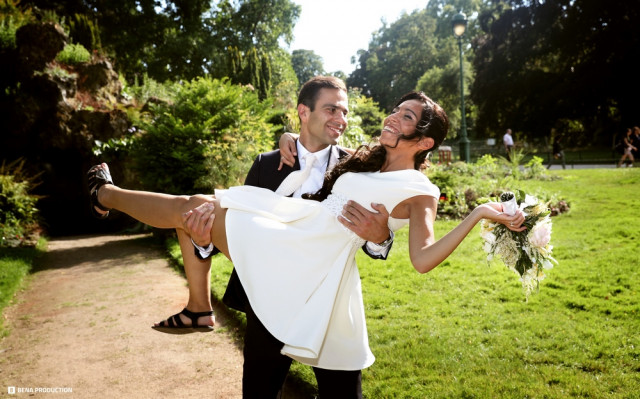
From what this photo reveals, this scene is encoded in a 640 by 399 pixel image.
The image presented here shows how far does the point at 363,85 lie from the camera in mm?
69250

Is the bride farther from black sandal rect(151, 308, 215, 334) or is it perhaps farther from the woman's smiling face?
black sandal rect(151, 308, 215, 334)

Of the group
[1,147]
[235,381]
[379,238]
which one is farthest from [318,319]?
[1,147]

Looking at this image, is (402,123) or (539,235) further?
(402,123)

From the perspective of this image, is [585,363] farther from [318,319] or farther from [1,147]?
[1,147]

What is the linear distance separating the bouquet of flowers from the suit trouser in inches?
38.9

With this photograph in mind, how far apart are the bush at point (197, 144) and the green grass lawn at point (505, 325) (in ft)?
8.63

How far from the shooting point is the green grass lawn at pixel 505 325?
361 cm

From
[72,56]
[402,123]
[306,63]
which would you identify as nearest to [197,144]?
[72,56]

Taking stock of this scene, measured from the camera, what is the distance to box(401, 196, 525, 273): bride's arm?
1.99m

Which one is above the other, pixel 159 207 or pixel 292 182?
pixel 292 182

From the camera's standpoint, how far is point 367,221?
7.49 feet

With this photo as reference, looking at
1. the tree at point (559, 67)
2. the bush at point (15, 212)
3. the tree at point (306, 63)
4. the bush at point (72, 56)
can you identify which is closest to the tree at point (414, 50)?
the tree at point (306, 63)

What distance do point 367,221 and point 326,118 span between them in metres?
1.01

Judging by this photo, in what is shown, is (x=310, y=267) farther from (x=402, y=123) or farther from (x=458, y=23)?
(x=458, y=23)
